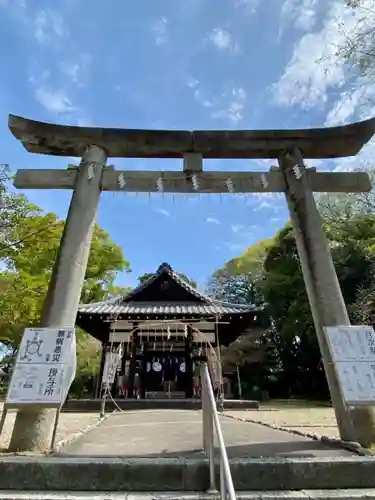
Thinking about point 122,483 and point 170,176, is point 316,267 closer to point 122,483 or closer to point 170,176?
point 170,176

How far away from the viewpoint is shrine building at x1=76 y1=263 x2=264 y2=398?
14344mm

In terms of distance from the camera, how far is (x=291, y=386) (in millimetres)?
26594

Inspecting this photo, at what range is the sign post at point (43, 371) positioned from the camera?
3985 mm

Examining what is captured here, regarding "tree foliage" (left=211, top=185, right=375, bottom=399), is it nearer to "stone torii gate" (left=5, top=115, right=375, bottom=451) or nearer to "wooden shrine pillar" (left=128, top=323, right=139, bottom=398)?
"wooden shrine pillar" (left=128, top=323, right=139, bottom=398)

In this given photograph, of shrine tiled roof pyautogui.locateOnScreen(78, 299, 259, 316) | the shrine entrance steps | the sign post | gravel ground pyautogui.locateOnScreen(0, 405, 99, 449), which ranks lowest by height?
the shrine entrance steps

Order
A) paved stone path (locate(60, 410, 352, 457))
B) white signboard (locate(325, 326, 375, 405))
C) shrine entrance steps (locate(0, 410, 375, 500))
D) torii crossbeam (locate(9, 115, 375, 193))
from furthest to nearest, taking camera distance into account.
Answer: torii crossbeam (locate(9, 115, 375, 193)) → white signboard (locate(325, 326, 375, 405)) → paved stone path (locate(60, 410, 352, 457)) → shrine entrance steps (locate(0, 410, 375, 500))

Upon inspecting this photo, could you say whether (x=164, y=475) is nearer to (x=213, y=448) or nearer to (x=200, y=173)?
(x=213, y=448)

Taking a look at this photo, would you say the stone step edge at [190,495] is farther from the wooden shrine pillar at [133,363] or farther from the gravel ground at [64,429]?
the wooden shrine pillar at [133,363]

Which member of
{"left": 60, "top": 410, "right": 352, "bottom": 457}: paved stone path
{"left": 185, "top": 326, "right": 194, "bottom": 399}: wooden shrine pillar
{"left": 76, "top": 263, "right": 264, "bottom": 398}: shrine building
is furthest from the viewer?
{"left": 185, "top": 326, "right": 194, "bottom": 399}: wooden shrine pillar

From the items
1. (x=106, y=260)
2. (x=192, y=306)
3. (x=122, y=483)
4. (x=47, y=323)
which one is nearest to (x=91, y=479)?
(x=122, y=483)

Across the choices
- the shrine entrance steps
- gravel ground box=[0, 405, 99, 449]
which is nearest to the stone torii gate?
the shrine entrance steps

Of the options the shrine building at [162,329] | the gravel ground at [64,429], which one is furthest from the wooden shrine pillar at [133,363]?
the gravel ground at [64,429]

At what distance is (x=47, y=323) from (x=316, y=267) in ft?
12.0

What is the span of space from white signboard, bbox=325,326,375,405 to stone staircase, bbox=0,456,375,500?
105 centimetres
